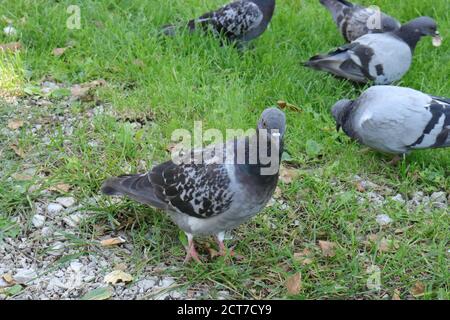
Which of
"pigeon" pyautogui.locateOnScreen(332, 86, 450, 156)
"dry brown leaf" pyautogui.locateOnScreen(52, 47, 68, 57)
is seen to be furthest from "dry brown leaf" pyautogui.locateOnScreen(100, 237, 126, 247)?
"dry brown leaf" pyautogui.locateOnScreen(52, 47, 68, 57)

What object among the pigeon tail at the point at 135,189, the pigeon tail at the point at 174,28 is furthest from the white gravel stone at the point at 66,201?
the pigeon tail at the point at 174,28

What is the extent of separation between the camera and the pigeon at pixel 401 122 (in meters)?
4.82

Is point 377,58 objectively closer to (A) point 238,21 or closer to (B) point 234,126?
(A) point 238,21

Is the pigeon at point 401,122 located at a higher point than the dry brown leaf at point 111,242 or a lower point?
higher

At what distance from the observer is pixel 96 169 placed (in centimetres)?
448

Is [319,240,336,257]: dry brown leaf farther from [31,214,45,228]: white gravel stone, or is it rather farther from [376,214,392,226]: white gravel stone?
[31,214,45,228]: white gravel stone

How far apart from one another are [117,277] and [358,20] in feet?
13.2

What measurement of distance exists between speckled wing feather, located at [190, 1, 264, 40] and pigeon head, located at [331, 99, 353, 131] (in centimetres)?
149

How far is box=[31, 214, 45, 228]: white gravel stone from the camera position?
4.06 m

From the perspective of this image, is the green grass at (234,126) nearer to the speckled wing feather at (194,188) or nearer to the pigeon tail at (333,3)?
the pigeon tail at (333,3)

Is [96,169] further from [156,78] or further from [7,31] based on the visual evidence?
[7,31]

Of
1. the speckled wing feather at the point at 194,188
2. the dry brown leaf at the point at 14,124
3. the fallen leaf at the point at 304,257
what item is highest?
the speckled wing feather at the point at 194,188

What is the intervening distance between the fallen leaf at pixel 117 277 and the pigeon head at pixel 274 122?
119cm

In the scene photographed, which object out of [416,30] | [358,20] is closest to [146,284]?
[416,30]
